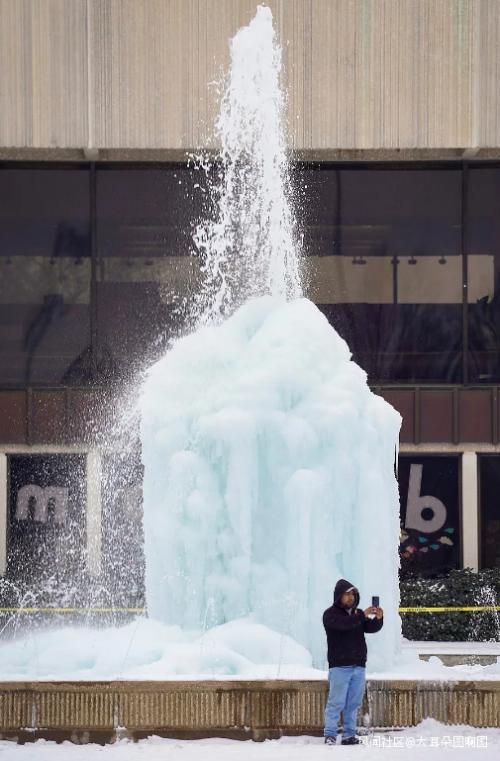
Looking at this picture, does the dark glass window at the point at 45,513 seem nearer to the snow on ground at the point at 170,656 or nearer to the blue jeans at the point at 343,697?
the snow on ground at the point at 170,656

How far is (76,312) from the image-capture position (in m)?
26.8

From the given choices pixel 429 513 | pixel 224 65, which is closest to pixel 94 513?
pixel 429 513

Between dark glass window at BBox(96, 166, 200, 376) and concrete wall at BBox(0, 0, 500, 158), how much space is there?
941 mm

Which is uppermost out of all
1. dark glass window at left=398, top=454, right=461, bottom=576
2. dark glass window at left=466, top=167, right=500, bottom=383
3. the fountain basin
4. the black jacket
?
dark glass window at left=466, top=167, right=500, bottom=383

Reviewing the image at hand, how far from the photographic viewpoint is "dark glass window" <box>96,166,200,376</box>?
26.5 metres

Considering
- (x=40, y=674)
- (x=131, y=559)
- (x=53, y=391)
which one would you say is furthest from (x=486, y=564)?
(x=40, y=674)

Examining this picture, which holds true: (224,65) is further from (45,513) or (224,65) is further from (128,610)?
(128,610)

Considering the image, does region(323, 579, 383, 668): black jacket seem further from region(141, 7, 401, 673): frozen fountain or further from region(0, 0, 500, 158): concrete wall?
region(0, 0, 500, 158): concrete wall

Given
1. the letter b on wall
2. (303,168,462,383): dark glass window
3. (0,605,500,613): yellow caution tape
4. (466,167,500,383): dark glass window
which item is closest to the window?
(0,605,500,613): yellow caution tape

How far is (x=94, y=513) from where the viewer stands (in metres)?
25.8

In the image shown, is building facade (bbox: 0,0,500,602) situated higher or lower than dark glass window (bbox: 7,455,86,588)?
higher

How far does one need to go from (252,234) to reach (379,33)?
4.11 m

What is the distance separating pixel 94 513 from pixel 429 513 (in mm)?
5817

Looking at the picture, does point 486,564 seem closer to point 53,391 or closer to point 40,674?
point 53,391
